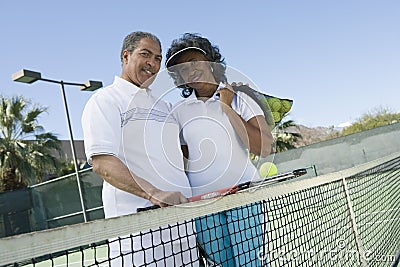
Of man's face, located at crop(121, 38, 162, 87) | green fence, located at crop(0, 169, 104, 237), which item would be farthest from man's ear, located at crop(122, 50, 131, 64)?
green fence, located at crop(0, 169, 104, 237)

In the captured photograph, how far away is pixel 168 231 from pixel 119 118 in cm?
36

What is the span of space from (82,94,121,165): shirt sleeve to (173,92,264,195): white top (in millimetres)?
220

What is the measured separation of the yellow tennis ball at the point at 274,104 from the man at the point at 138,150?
0.31 m

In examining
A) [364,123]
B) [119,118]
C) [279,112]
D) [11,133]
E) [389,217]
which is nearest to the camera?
[119,118]

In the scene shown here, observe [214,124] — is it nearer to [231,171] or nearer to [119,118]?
[231,171]

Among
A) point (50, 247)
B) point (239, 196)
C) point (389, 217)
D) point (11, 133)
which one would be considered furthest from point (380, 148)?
A: point (50, 247)

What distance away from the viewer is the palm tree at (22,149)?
12055mm

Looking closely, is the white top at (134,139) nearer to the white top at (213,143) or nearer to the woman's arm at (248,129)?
the white top at (213,143)

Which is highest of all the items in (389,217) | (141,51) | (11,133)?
(11,133)

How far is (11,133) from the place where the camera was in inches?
481

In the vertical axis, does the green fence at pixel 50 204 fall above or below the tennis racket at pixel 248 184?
below

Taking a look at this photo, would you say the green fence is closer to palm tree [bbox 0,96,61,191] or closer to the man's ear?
palm tree [bbox 0,96,61,191]

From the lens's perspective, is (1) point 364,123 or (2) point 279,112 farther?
(1) point 364,123

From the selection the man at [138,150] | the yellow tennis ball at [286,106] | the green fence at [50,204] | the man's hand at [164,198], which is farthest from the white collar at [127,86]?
the green fence at [50,204]
